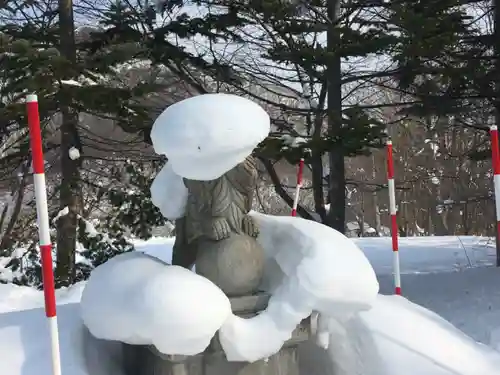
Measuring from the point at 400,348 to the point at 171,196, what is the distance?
4.29 ft

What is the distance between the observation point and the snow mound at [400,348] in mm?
2973

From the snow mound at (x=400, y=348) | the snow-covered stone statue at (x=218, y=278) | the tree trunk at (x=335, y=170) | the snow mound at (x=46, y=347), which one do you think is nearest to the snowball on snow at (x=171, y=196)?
the snow-covered stone statue at (x=218, y=278)

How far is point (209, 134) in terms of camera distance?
8.41 ft

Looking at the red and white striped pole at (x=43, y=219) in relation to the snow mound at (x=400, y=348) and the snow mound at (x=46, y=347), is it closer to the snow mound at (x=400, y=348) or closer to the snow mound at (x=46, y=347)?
the snow mound at (x=46, y=347)

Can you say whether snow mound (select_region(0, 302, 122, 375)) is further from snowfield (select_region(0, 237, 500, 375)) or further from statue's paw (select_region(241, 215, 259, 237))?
statue's paw (select_region(241, 215, 259, 237))

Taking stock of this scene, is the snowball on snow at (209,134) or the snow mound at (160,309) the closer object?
the snow mound at (160,309)

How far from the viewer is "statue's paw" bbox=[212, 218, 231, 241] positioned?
9.23ft

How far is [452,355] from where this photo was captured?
9.96 feet

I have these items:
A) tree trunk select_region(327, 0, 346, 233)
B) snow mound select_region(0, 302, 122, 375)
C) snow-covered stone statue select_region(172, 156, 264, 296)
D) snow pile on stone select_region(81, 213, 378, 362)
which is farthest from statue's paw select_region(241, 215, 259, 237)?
tree trunk select_region(327, 0, 346, 233)

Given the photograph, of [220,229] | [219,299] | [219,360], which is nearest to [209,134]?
[220,229]

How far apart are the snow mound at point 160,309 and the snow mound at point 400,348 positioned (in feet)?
2.75

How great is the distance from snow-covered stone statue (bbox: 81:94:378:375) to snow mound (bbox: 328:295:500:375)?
310 mm

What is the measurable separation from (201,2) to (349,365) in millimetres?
6075

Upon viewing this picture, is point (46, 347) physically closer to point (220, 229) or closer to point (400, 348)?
point (220, 229)
